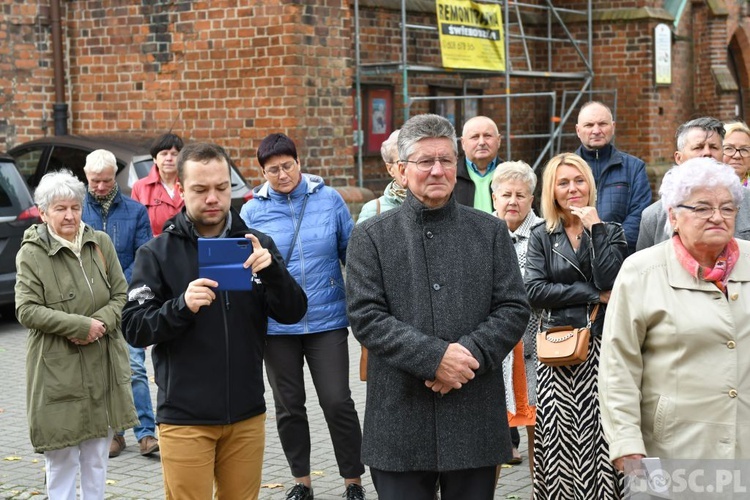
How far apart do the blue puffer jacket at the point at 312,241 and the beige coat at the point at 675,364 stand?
7.81 ft

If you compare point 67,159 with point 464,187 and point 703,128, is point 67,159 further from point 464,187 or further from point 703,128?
point 703,128

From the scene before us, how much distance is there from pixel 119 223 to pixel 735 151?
145 inches

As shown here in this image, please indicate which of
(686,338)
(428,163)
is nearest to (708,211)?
(686,338)

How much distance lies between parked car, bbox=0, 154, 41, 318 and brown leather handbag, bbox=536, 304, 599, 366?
7.20m

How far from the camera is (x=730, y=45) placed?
2370cm

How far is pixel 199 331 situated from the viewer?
4.42 m

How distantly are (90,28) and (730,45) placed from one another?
44.6 ft

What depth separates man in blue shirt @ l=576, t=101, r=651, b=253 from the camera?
704 centimetres

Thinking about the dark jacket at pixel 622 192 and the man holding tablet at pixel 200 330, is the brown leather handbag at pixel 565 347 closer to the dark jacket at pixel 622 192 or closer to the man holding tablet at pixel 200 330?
the man holding tablet at pixel 200 330

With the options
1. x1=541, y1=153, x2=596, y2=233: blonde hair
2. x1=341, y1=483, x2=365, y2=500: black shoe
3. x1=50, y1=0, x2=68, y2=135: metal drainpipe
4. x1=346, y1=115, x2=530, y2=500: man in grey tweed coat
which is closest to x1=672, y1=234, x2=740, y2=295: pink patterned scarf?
x1=346, y1=115, x2=530, y2=500: man in grey tweed coat

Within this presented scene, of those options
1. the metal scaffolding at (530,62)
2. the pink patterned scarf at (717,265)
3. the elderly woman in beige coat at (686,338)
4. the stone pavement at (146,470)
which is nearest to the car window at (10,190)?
the stone pavement at (146,470)

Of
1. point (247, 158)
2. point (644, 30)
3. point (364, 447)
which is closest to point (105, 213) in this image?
point (364, 447)

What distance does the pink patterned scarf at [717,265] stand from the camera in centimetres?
387

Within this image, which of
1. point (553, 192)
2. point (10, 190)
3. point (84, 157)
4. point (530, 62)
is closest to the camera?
point (553, 192)
